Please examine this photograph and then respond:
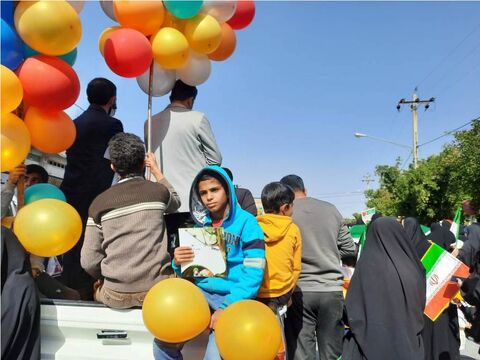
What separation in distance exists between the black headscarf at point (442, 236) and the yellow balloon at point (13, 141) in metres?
5.13

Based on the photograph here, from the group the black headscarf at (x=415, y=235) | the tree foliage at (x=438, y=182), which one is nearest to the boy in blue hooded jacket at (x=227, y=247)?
the black headscarf at (x=415, y=235)

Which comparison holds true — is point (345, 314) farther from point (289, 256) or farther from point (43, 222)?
point (43, 222)

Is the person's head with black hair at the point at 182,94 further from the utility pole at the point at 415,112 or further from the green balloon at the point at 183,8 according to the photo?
the utility pole at the point at 415,112

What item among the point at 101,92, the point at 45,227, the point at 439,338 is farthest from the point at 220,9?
the point at 439,338

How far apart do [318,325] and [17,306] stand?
2.74m

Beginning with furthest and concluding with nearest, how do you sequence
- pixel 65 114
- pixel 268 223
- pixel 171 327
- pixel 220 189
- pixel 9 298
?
pixel 268 223 < pixel 65 114 < pixel 220 189 < pixel 9 298 < pixel 171 327

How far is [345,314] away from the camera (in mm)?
3203

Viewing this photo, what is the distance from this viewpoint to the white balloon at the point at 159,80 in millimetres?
3438

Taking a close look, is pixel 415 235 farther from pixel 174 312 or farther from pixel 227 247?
pixel 174 312

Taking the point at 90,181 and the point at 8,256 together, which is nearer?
the point at 8,256

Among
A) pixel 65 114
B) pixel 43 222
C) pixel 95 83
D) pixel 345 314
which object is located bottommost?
pixel 345 314

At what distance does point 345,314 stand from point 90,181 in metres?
Answer: 2.32

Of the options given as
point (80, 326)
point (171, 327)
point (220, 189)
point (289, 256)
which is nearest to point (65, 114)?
point (220, 189)

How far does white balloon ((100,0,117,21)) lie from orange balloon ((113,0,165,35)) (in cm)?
9
